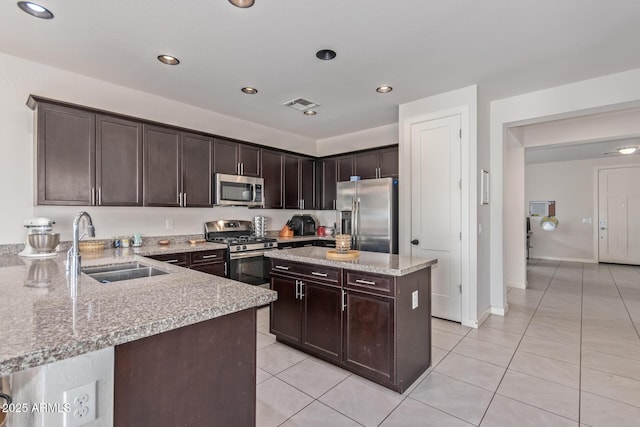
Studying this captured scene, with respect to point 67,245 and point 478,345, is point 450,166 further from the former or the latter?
point 67,245

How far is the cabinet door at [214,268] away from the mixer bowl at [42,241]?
121 centimetres

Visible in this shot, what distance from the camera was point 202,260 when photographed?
344cm

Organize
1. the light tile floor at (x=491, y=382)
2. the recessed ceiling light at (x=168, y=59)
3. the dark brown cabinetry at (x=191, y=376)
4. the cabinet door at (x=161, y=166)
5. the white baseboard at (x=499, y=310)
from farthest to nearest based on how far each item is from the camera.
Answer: the white baseboard at (x=499, y=310) → the cabinet door at (x=161, y=166) → the recessed ceiling light at (x=168, y=59) → the light tile floor at (x=491, y=382) → the dark brown cabinetry at (x=191, y=376)

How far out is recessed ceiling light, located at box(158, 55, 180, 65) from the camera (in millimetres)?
2703

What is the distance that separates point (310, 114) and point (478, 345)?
343 cm

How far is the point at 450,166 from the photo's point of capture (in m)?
3.52

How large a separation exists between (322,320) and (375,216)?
1971mm

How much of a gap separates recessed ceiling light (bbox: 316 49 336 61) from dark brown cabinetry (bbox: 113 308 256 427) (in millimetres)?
2228

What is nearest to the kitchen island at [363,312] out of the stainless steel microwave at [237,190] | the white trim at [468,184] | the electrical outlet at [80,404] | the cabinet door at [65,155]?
the white trim at [468,184]

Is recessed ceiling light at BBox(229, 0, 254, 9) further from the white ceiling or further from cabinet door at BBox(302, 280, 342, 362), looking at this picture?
cabinet door at BBox(302, 280, 342, 362)

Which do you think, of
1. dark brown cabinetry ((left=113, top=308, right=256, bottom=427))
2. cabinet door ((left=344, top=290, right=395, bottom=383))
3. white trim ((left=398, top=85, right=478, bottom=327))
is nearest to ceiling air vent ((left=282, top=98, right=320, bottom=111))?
white trim ((left=398, top=85, right=478, bottom=327))

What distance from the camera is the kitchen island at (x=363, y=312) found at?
6.96ft

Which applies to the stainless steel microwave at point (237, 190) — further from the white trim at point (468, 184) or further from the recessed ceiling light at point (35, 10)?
the white trim at point (468, 184)

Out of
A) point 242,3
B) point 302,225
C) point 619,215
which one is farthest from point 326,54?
point 619,215
